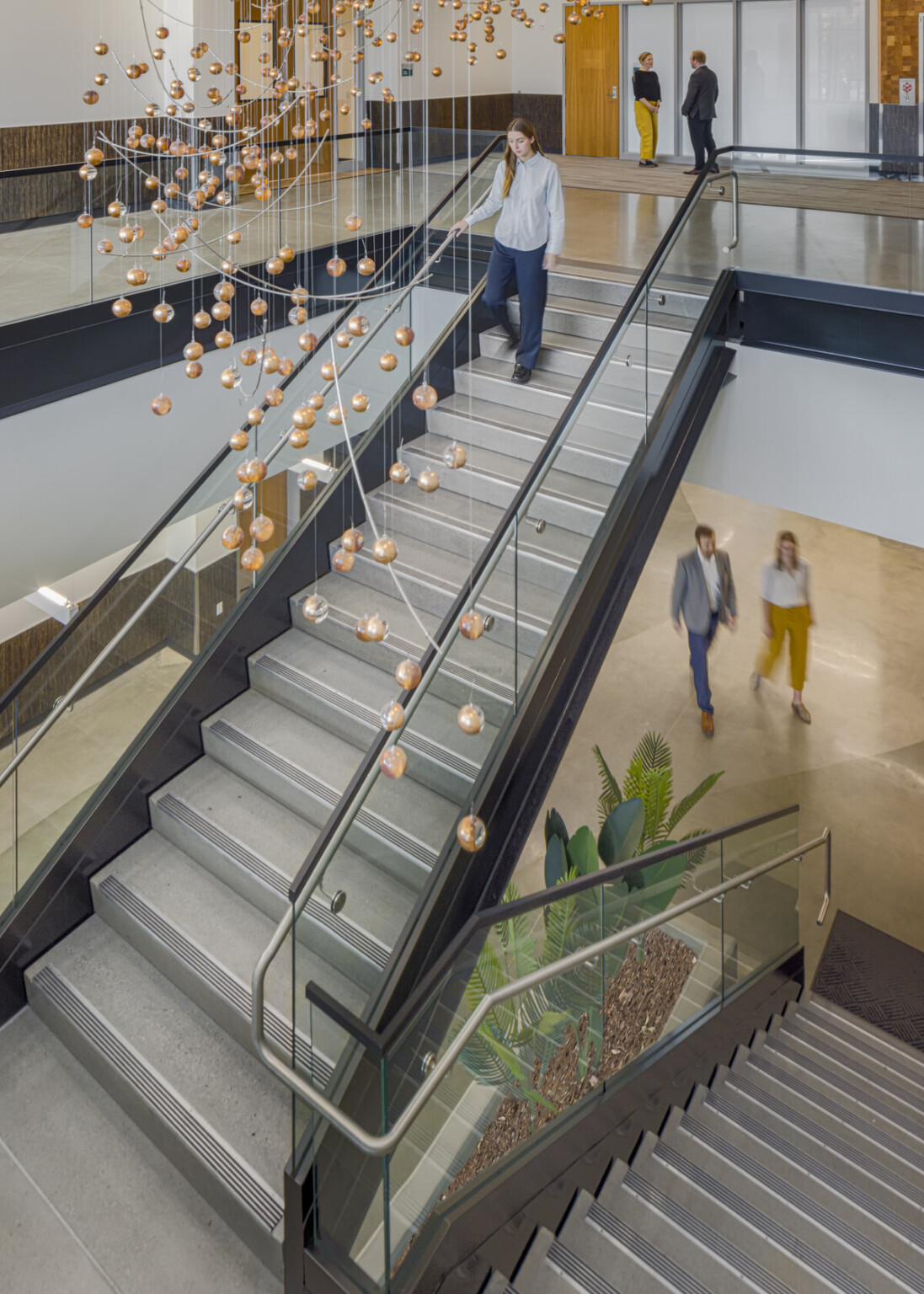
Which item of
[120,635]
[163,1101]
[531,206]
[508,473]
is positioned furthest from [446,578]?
[163,1101]

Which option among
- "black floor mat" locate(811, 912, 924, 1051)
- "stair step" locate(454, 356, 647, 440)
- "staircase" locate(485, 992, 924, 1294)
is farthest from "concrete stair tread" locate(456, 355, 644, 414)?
"black floor mat" locate(811, 912, 924, 1051)

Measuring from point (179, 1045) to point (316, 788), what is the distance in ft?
4.02

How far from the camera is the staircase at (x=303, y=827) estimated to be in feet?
11.7

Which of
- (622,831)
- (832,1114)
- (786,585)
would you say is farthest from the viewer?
(786,585)

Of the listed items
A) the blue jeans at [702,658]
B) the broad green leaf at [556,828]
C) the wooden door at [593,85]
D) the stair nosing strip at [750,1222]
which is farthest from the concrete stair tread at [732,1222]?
the wooden door at [593,85]

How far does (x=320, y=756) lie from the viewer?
4891mm

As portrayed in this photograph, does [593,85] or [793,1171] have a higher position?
[593,85]

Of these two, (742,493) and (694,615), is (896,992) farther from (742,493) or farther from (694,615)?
(742,493)

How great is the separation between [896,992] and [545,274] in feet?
18.6

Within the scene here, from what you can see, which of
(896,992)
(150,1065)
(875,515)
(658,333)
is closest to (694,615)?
(875,515)

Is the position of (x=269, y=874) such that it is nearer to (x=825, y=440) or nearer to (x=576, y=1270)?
(x=576, y=1270)

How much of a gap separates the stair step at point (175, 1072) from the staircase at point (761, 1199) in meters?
0.88

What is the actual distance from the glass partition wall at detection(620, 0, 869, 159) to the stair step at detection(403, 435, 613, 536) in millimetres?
8766

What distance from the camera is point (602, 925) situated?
11.5 feet
